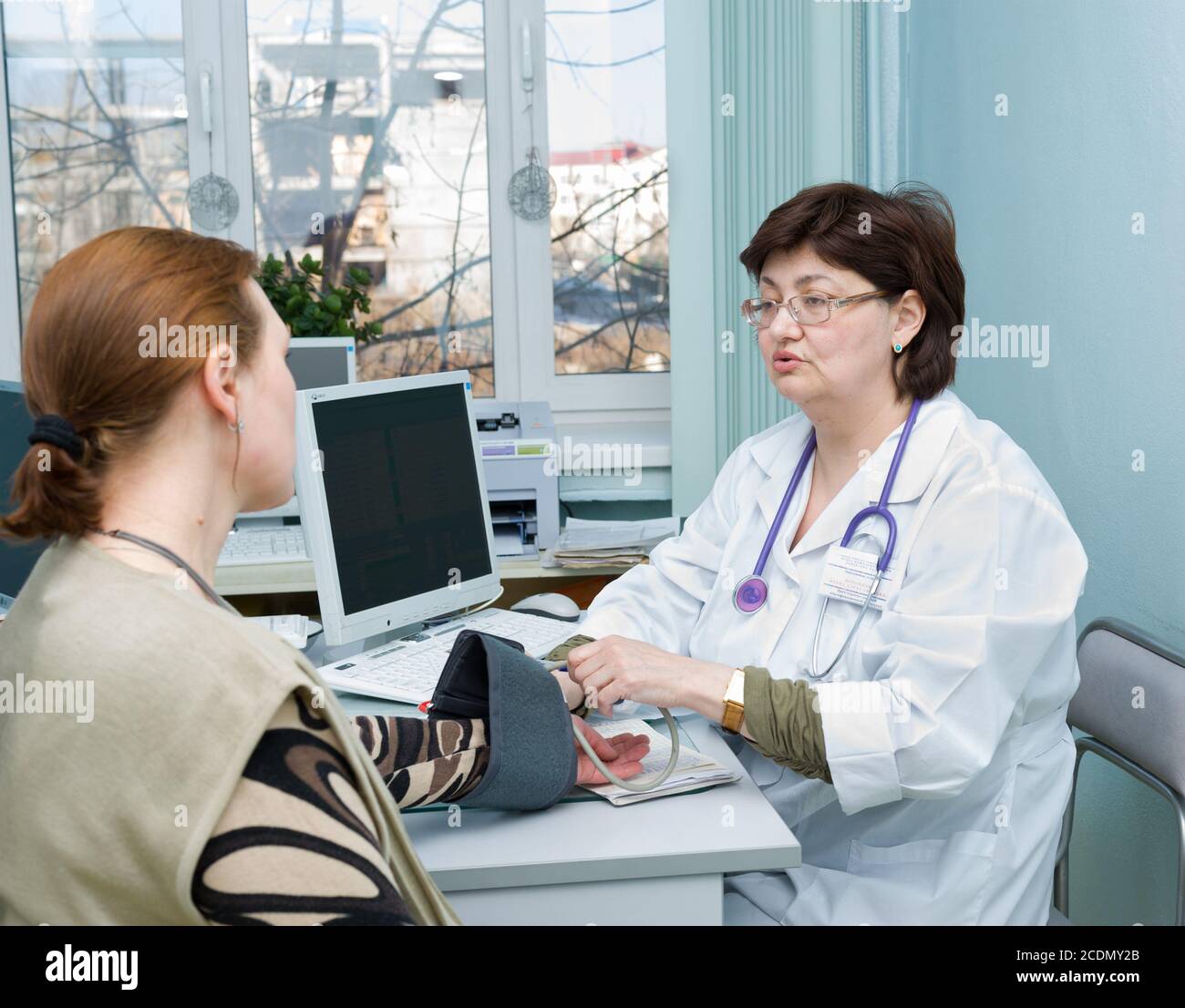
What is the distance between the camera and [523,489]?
268 cm

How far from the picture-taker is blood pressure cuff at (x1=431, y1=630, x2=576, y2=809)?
1.22m

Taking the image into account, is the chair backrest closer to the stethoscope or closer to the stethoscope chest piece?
the stethoscope

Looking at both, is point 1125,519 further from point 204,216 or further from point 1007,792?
point 204,216

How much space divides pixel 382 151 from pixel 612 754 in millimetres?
2533

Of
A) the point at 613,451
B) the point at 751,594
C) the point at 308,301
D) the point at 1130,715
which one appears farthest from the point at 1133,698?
the point at 308,301

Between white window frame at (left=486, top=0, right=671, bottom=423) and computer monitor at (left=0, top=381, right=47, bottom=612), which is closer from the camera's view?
computer monitor at (left=0, top=381, right=47, bottom=612)

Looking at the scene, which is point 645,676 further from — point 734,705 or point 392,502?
point 392,502

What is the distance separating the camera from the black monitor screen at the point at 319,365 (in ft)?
8.91

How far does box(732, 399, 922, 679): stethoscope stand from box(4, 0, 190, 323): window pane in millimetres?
2381

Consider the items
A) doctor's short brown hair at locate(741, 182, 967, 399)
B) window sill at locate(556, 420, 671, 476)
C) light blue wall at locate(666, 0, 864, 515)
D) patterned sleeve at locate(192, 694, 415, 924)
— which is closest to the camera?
patterned sleeve at locate(192, 694, 415, 924)

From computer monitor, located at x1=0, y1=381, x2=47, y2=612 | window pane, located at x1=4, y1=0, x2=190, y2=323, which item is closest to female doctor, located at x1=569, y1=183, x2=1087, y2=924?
computer monitor, located at x1=0, y1=381, x2=47, y2=612

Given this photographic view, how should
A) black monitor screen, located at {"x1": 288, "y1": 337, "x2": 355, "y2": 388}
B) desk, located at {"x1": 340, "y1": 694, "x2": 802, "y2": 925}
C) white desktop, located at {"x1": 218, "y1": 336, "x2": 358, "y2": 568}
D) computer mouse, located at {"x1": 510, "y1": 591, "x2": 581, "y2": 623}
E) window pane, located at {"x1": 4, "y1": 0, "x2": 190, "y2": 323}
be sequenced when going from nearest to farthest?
desk, located at {"x1": 340, "y1": 694, "x2": 802, "y2": 925}, computer mouse, located at {"x1": 510, "y1": 591, "x2": 581, "y2": 623}, white desktop, located at {"x1": 218, "y1": 336, "x2": 358, "y2": 568}, black monitor screen, located at {"x1": 288, "y1": 337, "x2": 355, "y2": 388}, window pane, located at {"x1": 4, "y1": 0, "x2": 190, "y2": 323}

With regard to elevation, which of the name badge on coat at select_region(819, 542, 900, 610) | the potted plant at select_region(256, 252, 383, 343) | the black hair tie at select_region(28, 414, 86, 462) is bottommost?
the name badge on coat at select_region(819, 542, 900, 610)

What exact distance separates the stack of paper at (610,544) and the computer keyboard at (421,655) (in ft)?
1.51
